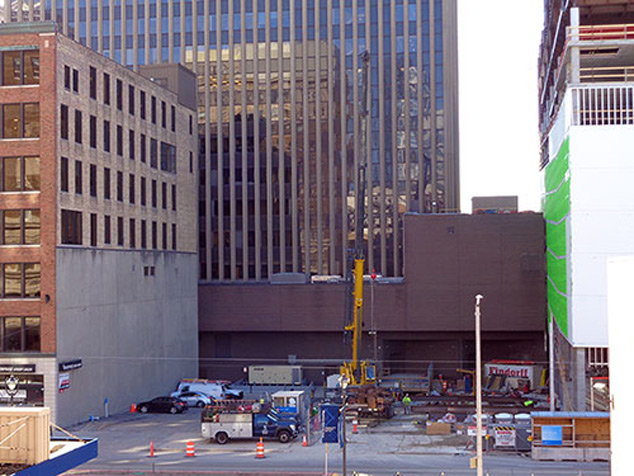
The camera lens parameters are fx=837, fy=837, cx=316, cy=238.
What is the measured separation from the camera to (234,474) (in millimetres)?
38719

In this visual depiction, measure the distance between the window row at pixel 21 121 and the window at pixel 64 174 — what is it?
Answer: 234 centimetres

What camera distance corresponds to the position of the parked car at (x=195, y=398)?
63.1 m

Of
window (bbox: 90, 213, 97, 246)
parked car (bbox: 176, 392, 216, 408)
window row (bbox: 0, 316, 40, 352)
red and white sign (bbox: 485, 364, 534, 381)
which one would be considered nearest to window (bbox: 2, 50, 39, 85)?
window (bbox: 90, 213, 97, 246)

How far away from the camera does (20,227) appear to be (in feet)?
172

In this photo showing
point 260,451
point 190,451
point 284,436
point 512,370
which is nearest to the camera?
point 260,451

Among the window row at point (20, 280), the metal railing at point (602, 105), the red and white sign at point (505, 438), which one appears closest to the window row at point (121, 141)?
the window row at point (20, 280)

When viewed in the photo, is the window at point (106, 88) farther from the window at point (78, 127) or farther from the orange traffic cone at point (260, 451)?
the orange traffic cone at point (260, 451)

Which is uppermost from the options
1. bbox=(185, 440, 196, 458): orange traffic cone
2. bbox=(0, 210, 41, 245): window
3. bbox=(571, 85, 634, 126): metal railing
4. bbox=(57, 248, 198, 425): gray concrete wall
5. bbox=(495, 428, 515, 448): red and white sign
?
bbox=(571, 85, 634, 126): metal railing

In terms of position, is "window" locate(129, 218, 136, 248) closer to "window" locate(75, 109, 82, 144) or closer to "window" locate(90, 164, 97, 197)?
"window" locate(90, 164, 97, 197)

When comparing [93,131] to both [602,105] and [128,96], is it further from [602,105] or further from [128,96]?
[602,105]

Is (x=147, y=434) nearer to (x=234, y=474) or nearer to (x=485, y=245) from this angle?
(x=234, y=474)

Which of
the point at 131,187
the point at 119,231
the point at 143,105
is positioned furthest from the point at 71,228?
the point at 143,105

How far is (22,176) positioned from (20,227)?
3.21 meters

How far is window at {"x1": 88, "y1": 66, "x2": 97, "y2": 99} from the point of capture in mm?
56969
